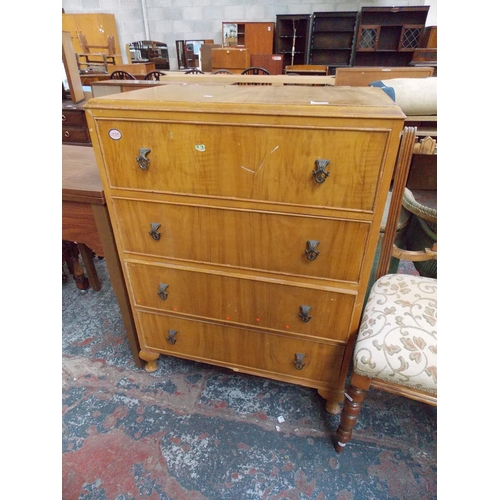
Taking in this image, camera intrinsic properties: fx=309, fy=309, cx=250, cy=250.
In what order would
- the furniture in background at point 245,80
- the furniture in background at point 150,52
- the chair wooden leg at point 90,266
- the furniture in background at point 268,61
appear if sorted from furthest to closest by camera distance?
the furniture in background at point 150,52 → the furniture in background at point 268,61 → the furniture in background at point 245,80 → the chair wooden leg at point 90,266

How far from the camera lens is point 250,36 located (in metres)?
5.97

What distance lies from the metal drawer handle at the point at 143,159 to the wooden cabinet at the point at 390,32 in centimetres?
654

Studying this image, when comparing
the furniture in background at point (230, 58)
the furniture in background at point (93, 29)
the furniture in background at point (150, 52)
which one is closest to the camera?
the furniture in background at point (230, 58)

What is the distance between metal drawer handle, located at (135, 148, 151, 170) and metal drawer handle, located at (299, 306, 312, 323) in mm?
656

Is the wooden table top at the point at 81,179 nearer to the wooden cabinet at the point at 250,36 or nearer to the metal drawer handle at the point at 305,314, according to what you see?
the metal drawer handle at the point at 305,314

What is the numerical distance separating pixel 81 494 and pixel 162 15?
804cm

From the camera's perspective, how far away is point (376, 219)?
84 centimetres

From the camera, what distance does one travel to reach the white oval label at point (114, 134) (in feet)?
2.87

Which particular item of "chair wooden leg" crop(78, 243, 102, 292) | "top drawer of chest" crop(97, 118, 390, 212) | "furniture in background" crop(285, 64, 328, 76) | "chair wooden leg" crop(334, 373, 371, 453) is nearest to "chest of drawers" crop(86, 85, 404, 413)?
"top drawer of chest" crop(97, 118, 390, 212)

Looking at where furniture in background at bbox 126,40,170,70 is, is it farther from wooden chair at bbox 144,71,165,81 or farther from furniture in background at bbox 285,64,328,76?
wooden chair at bbox 144,71,165,81

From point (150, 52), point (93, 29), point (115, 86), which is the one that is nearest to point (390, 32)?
point (150, 52)

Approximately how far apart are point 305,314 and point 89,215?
2.72 ft

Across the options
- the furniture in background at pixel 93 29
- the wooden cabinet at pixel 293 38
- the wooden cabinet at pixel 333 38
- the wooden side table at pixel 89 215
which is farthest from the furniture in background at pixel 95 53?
the wooden side table at pixel 89 215
